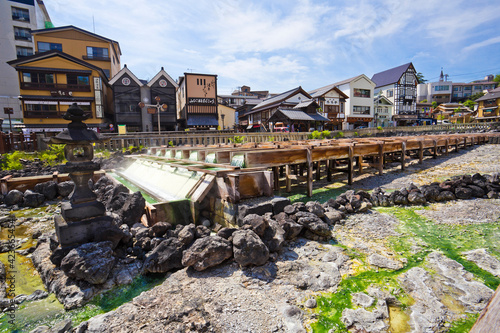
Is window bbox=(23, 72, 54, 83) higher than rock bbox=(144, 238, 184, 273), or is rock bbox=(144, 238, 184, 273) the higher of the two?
window bbox=(23, 72, 54, 83)

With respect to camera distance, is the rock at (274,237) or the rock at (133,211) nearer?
the rock at (274,237)

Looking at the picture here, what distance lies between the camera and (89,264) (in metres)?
3.97

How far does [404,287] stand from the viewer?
362 centimetres

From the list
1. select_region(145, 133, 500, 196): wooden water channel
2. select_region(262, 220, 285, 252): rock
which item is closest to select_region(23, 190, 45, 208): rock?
select_region(145, 133, 500, 196): wooden water channel

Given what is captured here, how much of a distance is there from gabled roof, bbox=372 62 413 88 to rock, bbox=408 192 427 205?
53.4m

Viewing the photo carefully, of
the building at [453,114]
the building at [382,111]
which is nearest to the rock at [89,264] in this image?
the building at [382,111]

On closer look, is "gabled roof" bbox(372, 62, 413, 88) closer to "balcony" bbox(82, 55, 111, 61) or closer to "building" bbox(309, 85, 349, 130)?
"building" bbox(309, 85, 349, 130)

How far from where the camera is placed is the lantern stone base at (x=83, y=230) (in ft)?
14.9

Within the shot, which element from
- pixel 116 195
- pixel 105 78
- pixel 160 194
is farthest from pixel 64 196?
pixel 105 78

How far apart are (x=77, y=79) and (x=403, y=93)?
188ft

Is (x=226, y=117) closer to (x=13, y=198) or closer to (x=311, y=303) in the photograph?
(x=13, y=198)

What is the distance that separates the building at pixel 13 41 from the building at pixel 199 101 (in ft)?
79.5

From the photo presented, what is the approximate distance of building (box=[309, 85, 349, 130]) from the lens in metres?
42.2

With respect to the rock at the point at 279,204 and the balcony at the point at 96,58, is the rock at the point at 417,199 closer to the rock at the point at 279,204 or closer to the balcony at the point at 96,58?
the rock at the point at 279,204
